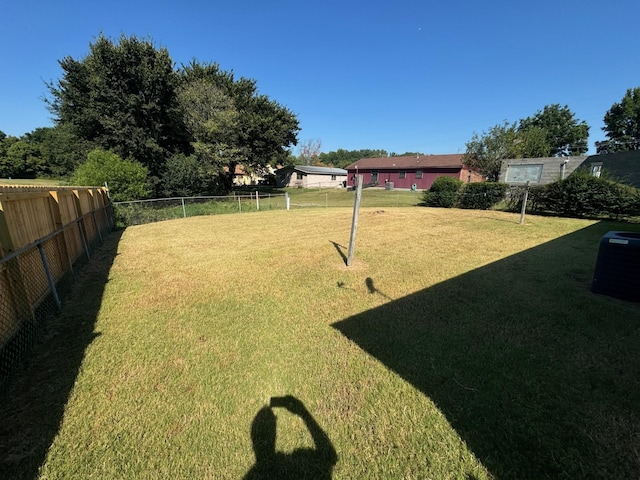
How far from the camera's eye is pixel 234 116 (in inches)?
916

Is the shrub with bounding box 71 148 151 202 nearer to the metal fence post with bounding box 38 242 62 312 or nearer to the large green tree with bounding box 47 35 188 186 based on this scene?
the large green tree with bounding box 47 35 188 186

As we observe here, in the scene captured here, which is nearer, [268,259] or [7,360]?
[7,360]

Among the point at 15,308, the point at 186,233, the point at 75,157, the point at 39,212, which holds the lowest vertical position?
the point at 186,233

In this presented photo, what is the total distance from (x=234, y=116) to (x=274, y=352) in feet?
79.3

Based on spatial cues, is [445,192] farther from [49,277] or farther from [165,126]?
[165,126]

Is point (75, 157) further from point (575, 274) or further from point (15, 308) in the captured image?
point (575, 274)

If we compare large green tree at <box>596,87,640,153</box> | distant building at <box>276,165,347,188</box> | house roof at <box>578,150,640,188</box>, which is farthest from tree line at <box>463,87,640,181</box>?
distant building at <box>276,165,347,188</box>

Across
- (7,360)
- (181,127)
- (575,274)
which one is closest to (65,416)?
(7,360)

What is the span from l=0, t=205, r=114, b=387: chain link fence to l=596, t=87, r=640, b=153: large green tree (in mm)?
64012

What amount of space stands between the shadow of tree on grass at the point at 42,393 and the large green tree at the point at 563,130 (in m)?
62.5

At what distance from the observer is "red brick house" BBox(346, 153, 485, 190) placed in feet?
104

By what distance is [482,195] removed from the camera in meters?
15.8

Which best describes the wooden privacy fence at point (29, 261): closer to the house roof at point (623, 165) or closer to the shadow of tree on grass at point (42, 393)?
the shadow of tree on grass at point (42, 393)

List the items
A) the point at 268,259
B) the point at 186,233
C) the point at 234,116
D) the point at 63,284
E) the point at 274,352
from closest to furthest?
the point at 274,352, the point at 63,284, the point at 268,259, the point at 186,233, the point at 234,116
